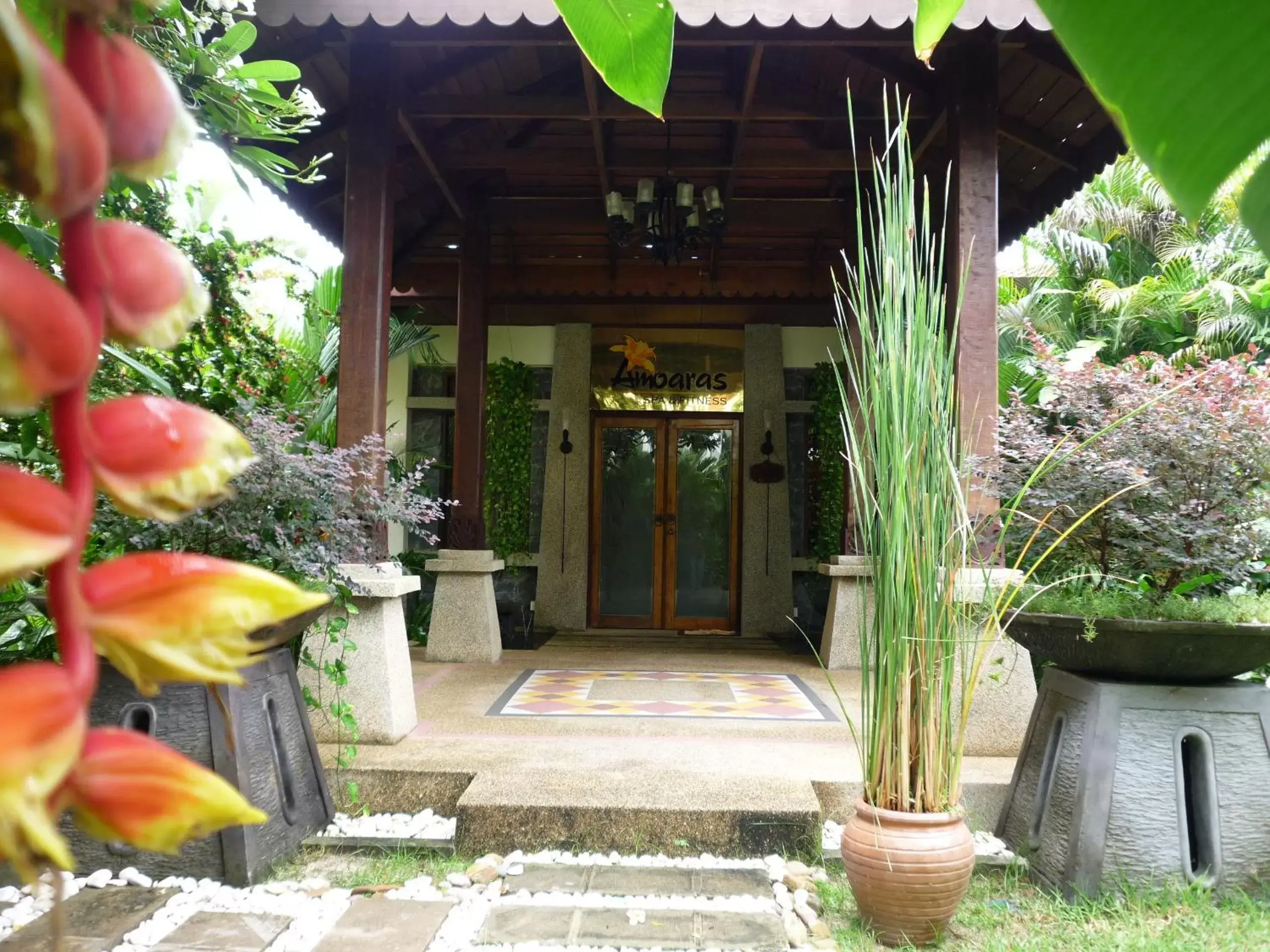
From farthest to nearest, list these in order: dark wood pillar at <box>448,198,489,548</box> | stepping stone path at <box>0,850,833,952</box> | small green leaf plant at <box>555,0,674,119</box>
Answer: dark wood pillar at <box>448,198,489,548</box>, stepping stone path at <box>0,850,833,952</box>, small green leaf plant at <box>555,0,674,119</box>

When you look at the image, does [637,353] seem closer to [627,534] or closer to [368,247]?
[627,534]

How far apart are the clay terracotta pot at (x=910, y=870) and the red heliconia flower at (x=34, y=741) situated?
2.64m

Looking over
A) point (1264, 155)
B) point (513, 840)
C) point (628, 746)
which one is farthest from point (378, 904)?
point (1264, 155)

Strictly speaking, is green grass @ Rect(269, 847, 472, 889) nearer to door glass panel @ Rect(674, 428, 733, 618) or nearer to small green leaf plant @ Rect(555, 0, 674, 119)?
small green leaf plant @ Rect(555, 0, 674, 119)

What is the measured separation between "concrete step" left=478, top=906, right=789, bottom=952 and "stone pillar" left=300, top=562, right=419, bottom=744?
1.43 m

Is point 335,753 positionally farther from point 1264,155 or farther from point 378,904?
point 1264,155

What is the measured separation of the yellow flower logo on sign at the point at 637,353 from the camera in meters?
9.45

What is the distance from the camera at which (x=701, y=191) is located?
262 inches

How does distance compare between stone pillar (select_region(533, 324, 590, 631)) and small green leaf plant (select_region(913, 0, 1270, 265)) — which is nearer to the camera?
small green leaf plant (select_region(913, 0, 1270, 265))

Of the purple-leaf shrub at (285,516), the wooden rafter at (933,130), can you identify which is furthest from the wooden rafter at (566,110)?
the purple-leaf shrub at (285,516)

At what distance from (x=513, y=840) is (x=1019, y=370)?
8.67 metres

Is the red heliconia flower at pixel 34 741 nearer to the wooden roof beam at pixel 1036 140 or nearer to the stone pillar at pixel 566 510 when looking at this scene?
the wooden roof beam at pixel 1036 140

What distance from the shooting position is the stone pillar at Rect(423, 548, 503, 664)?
6.55 m

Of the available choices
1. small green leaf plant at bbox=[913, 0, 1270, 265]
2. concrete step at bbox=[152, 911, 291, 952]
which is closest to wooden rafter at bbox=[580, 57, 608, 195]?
concrete step at bbox=[152, 911, 291, 952]
